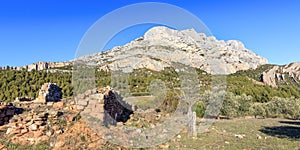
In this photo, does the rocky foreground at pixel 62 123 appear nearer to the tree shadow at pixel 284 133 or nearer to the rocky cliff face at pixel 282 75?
the tree shadow at pixel 284 133

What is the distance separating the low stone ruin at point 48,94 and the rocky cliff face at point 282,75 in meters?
73.4

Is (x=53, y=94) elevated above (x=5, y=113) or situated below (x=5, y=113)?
above

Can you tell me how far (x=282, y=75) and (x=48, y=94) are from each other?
89.9 meters

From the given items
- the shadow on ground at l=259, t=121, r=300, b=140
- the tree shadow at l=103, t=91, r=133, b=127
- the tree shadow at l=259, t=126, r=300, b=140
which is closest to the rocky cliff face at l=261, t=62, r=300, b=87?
the shadow on ground at l=259, t=121, r=300, b=140

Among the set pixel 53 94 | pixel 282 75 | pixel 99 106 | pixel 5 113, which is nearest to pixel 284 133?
pixel 99 106

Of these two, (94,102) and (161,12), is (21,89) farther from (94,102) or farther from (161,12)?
(161,12)

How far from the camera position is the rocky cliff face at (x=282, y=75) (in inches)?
3354

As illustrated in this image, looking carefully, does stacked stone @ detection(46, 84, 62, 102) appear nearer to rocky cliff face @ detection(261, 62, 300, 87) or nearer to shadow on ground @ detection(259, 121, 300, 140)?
shadow on ground @ detection(259, 121, 300, 140)

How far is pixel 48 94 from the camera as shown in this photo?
1823 cm

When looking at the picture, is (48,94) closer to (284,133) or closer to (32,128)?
(32,128)

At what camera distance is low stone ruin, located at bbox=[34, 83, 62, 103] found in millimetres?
17373

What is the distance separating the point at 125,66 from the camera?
2586cm

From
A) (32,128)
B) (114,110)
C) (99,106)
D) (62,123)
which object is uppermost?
(99,106)

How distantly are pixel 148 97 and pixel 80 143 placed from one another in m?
15.3
